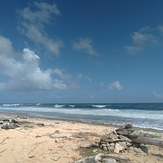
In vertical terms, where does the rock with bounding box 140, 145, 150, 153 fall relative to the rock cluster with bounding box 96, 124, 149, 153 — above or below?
below

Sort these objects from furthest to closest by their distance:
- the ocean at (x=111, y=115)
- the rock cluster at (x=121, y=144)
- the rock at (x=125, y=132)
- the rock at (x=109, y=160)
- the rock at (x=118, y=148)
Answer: the ocean at (x=111, y=115) < the rock at (x=125, y=132) < the rock cluster at (x=121, y=144) < the rock at (x=118, y=148) < the rock at (x=109, y=160)

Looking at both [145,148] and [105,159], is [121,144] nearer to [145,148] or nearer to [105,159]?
[145,148]

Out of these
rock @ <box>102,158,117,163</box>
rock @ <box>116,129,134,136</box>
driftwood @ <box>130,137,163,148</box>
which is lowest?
rock @ <box>102,158,117,163</box>

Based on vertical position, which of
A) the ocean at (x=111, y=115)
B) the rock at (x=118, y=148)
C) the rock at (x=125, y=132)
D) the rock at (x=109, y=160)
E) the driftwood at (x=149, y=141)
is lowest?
the ocean at (x=111, y=115)

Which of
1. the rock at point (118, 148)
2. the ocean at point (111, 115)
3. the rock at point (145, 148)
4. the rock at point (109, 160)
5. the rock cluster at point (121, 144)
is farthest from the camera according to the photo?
the ocean at point (111, 115)

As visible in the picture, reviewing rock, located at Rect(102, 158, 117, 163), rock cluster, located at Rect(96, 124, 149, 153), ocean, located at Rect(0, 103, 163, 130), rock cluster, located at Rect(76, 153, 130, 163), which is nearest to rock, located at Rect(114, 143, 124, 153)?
rock cluster, located at Rect(96, 124, 149, 153)

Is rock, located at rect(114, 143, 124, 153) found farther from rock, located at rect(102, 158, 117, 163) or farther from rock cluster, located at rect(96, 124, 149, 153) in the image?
rock, located at rect(102, 158, 117, 163)

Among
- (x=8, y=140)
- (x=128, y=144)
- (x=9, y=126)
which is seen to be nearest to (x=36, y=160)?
(x=8, y=140)

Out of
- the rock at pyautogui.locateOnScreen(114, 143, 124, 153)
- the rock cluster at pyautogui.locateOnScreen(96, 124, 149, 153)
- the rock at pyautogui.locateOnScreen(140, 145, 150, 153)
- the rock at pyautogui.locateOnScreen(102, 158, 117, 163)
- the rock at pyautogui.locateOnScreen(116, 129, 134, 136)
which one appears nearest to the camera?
the rock at pyautogui.locateOnScreen(102, 158, 117, 163)

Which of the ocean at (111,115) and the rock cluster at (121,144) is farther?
the ocean at (111,115)

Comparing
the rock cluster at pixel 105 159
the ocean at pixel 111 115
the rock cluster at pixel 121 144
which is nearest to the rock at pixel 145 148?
the rock cluster at pixel 121 144

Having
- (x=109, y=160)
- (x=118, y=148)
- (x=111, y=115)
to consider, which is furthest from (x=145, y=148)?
(x=111, y=115)

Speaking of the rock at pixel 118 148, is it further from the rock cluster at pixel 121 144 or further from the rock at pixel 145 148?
the rock at pixel 145 148

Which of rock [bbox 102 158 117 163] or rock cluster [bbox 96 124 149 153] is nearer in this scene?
rock [bbox 102 158 117 163]
